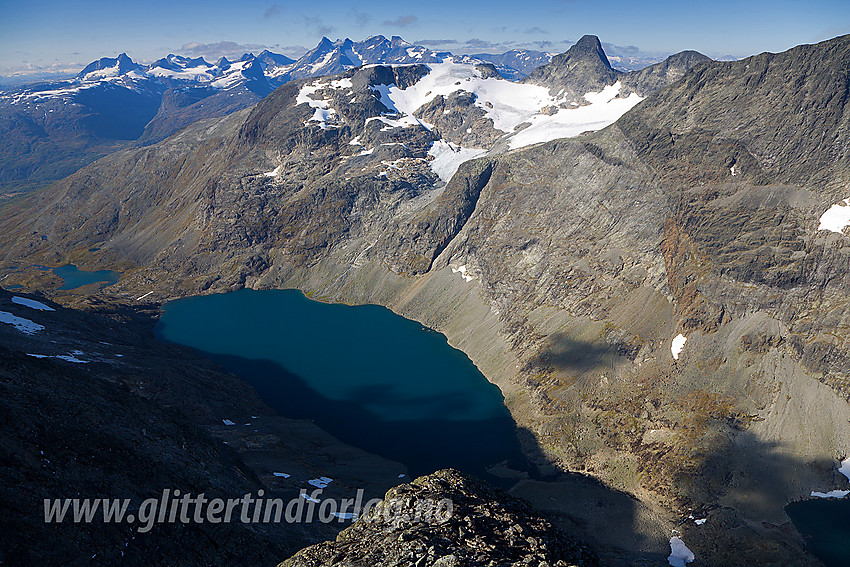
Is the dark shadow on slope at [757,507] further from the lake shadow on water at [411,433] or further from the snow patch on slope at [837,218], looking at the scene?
the snow patch on slope at [837,218]

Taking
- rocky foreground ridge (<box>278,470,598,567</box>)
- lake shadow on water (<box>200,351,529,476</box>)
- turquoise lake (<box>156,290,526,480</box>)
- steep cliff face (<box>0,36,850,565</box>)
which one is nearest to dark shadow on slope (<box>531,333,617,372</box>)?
steep cliff face (<box>0,36,850,565</box>)

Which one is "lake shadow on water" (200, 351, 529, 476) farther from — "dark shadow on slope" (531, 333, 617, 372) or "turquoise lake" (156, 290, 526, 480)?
"dark shadow on slope" (531, 333, 617, 372)

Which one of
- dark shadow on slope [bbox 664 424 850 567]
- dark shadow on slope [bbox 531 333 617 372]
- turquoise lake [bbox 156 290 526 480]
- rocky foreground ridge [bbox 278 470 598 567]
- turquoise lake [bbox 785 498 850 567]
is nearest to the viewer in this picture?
rocky foreground ridge [bbox 278 470 598 567]

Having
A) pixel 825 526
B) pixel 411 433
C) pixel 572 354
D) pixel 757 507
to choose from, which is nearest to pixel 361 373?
pixel 411 433

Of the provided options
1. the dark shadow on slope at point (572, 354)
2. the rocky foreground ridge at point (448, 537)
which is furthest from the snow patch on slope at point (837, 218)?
the rocky foreground ridge at point (448, 537)

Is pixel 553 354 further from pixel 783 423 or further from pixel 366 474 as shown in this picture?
pixel 366 474

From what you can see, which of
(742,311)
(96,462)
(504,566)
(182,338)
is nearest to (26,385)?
(96,462)

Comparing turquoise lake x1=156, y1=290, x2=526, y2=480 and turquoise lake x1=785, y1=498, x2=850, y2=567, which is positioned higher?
turquoise lake x1=156, y1=290, x2=526, y2=480

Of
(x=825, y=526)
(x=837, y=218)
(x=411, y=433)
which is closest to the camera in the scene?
(x=825, y=526)

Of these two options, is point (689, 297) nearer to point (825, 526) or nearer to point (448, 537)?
point (825, 526)
